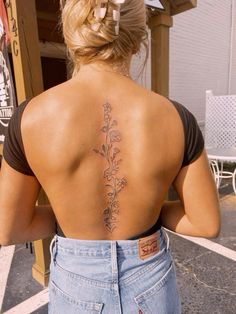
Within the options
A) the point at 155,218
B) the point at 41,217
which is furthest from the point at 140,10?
the point at 41,217

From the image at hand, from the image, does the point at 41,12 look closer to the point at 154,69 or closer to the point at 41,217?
the point at 154,69

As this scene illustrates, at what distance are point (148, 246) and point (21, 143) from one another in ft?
2.10

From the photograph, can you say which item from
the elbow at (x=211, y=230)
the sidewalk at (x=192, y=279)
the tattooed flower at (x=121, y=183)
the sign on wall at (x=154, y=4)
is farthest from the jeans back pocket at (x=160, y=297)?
the sign on wall at (x=154, y=4)

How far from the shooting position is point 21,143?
929mm

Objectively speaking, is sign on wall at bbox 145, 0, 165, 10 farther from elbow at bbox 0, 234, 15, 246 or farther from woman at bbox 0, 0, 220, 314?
elbow at bbox 0, 234, 15, 246

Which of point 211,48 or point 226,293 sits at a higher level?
point 211,48

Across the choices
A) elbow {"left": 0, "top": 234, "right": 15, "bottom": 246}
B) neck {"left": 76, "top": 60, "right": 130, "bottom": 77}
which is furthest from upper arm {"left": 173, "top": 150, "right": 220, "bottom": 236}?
elbow {"left": 0, "top": 234, "right": 15, "bottom": 246}

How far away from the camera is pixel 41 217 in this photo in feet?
3.92

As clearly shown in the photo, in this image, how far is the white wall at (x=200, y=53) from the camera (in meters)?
6.79

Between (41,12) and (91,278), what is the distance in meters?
3.73

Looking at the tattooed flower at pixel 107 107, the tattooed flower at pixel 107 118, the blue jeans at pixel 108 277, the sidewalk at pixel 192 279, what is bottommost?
the sidewalk at pixel 192 279

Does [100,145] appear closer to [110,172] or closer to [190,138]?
[110,172]

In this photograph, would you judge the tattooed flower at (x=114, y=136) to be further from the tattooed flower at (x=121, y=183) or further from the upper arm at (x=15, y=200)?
the upper arm at (x=15, y=200)

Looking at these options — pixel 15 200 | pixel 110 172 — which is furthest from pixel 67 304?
pixel 110 172
